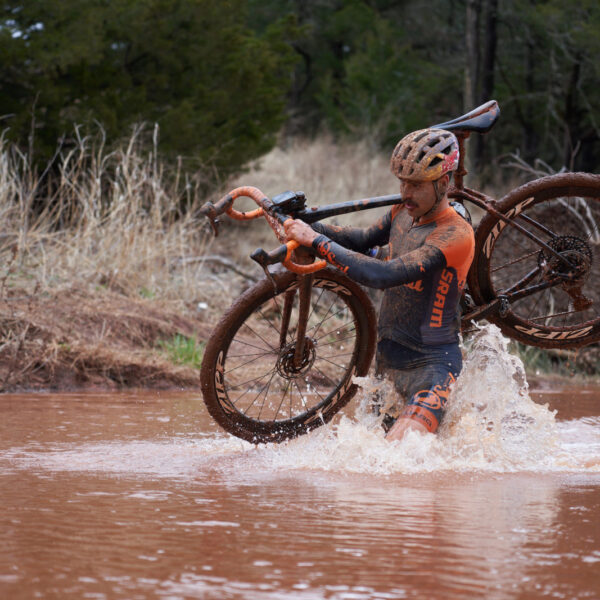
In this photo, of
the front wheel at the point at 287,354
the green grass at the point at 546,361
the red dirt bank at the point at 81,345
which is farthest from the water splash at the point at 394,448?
the green grass at the point at 546,361

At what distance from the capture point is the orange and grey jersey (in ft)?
15.4

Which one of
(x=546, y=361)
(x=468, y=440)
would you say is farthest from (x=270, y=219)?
(x=546, y=361)

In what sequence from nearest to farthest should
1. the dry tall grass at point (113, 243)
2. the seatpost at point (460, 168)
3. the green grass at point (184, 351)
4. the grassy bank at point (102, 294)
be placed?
the seatpost at point (460, 168) → the grassy bank at point (102, 294) → the green grass at point (184, 351) → the dry tall grass at point (113, 243)

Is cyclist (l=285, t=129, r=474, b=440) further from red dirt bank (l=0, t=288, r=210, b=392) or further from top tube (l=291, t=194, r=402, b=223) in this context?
red dirt bank (l=0, t=288, r=210, b=392)

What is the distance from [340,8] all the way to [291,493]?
1155 inches

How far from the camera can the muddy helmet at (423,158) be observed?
15.8ft

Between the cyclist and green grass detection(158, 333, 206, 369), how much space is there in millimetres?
3293

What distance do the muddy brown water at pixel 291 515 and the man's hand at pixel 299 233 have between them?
3.03 feet

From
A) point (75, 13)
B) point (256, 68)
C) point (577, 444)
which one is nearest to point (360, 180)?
point (256, 68)

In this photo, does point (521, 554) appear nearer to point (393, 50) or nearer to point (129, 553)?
point (129, 553)

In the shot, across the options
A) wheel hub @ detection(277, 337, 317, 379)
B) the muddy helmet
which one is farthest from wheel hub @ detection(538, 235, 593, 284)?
wheel hub @ detection(277, 337, 317, 379)

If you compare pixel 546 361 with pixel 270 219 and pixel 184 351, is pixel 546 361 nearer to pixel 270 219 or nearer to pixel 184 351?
pixel 184 351

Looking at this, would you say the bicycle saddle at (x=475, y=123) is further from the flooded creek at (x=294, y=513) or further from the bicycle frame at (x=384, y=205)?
the flooded creek at (x=294, y=513)

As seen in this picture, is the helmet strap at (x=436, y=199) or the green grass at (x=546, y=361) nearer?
the helmet strap at (x=436, y=199)
